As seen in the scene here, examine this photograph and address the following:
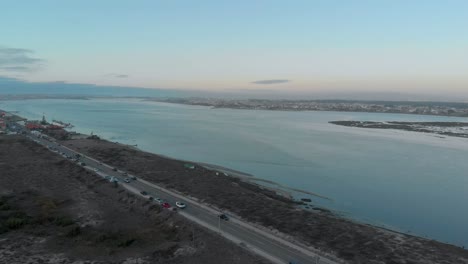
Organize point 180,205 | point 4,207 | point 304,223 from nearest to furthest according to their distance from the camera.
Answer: point 304,223 < point 4,207 < point 180,205

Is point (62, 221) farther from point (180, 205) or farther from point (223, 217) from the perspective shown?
point (223, 217)

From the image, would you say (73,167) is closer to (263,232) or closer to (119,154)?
(119,154)

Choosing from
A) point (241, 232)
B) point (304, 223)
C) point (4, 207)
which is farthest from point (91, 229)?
point (304, 223)

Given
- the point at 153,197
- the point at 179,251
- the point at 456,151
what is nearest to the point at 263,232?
the point at 179,251

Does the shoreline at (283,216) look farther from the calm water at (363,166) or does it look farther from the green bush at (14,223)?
the green bush at (14,223)

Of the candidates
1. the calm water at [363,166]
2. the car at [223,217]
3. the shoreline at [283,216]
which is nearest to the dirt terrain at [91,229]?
the car at [223,217]

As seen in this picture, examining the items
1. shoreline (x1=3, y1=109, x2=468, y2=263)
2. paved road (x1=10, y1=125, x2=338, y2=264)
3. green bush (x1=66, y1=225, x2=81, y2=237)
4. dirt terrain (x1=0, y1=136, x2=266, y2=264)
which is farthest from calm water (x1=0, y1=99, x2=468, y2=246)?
green bush (x1=66, y1=225, x2=81, y2=237)
